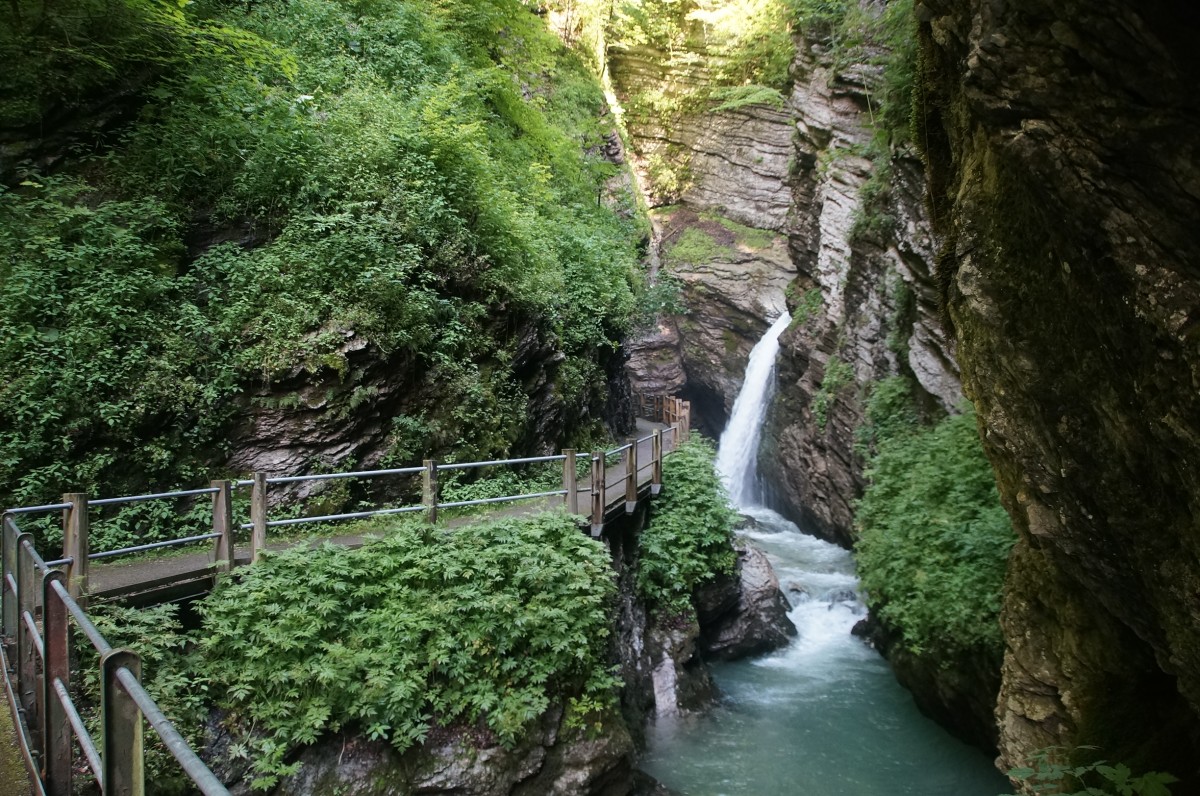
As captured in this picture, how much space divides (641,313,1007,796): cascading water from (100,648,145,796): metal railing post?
748 centimetres

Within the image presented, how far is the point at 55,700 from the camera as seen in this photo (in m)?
2.65

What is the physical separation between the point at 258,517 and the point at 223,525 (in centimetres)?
36

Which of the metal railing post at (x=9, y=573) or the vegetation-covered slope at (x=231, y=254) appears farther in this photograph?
the vegetation-covered slope at (x=231, y=254)

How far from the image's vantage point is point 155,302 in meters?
8.48

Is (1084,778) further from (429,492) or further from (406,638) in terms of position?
(429,492)

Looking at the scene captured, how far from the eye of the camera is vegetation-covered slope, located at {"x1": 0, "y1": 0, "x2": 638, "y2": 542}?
7695mm

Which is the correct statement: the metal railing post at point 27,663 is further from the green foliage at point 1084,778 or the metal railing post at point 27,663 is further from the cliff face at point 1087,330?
the cliff face at point 1087,330

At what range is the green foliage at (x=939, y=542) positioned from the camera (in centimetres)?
770

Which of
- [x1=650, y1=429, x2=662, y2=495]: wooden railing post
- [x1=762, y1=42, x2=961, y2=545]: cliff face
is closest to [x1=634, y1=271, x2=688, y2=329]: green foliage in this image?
[x1=762, y1=42, x2=961, y2=545]: cliff face

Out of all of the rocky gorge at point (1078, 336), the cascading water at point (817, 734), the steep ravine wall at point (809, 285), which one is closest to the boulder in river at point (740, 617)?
the cascading water at point (817, 734)

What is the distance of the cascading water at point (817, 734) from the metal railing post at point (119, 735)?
748 centimetres

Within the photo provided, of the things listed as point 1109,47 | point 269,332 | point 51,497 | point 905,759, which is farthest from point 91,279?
point 905,759

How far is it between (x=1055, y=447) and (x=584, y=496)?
6.46m

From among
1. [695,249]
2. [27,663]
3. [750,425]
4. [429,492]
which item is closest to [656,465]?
[429,492]
